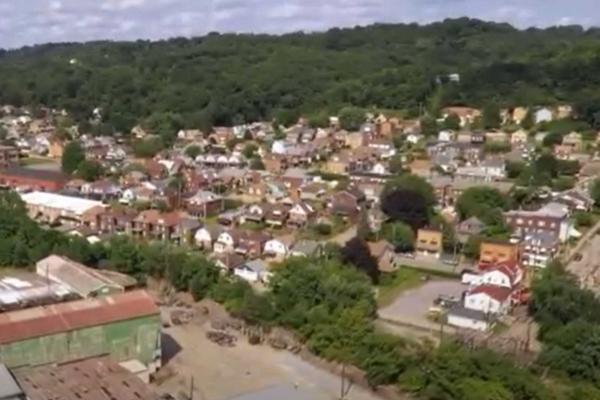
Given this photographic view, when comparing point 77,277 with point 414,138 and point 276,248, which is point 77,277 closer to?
point 276,248

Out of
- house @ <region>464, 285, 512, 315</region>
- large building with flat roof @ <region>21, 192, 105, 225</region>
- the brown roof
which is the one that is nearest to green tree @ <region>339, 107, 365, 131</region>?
large building with flat roof @ <region>21, 192, 105, 225</region>

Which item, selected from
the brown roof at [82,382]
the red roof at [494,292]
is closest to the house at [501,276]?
the red roof at [494,292]

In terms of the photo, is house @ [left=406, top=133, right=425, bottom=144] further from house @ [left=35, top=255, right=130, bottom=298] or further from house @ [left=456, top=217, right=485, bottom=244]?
house @ [left=35, top=255, right=130, bottom=298]

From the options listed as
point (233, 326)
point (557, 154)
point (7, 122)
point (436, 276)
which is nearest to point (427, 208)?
point (436, 276)

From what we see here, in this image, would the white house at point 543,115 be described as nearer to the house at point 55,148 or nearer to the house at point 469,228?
the house at point 469,228

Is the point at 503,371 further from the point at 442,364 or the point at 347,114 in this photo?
the point at 347,114

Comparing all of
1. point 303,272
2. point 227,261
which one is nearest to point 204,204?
point 227,261

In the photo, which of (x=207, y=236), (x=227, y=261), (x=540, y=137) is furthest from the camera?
(x=540, y=137)
